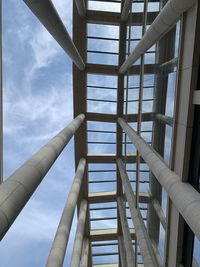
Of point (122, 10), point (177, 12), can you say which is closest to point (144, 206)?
point (177, 12)

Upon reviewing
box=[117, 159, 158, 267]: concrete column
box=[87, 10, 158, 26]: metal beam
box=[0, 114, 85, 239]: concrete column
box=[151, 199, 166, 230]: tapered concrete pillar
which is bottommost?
box=[117, 159, 158, 267]: concrete column

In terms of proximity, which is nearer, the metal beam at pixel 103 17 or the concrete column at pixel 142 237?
the concrete column at pixel 142 237

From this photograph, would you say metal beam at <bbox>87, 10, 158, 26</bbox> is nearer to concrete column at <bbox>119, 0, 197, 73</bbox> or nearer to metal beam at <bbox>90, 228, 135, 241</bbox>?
concrete column at <bbox>119, 0, 197, 73</bbox>

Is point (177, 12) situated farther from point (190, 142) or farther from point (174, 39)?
point (190, 142)

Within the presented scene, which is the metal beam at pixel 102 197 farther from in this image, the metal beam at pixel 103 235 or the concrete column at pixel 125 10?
the concrete column at pixel 125 10

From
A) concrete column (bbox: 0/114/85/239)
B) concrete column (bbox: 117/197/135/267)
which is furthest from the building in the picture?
concrete column (bbox: 117/197/135/267)

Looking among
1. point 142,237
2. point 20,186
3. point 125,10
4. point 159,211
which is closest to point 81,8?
point 125,10

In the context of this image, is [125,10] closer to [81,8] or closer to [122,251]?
[81,8]

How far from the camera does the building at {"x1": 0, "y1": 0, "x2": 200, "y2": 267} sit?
11297mm

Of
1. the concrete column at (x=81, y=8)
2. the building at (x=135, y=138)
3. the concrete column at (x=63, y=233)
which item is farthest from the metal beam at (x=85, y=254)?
the concrete column at (x=81, y=8)

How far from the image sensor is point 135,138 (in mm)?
21656

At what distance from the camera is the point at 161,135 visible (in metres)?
15.7

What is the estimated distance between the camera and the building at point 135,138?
445 inches

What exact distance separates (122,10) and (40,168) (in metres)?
22.7
